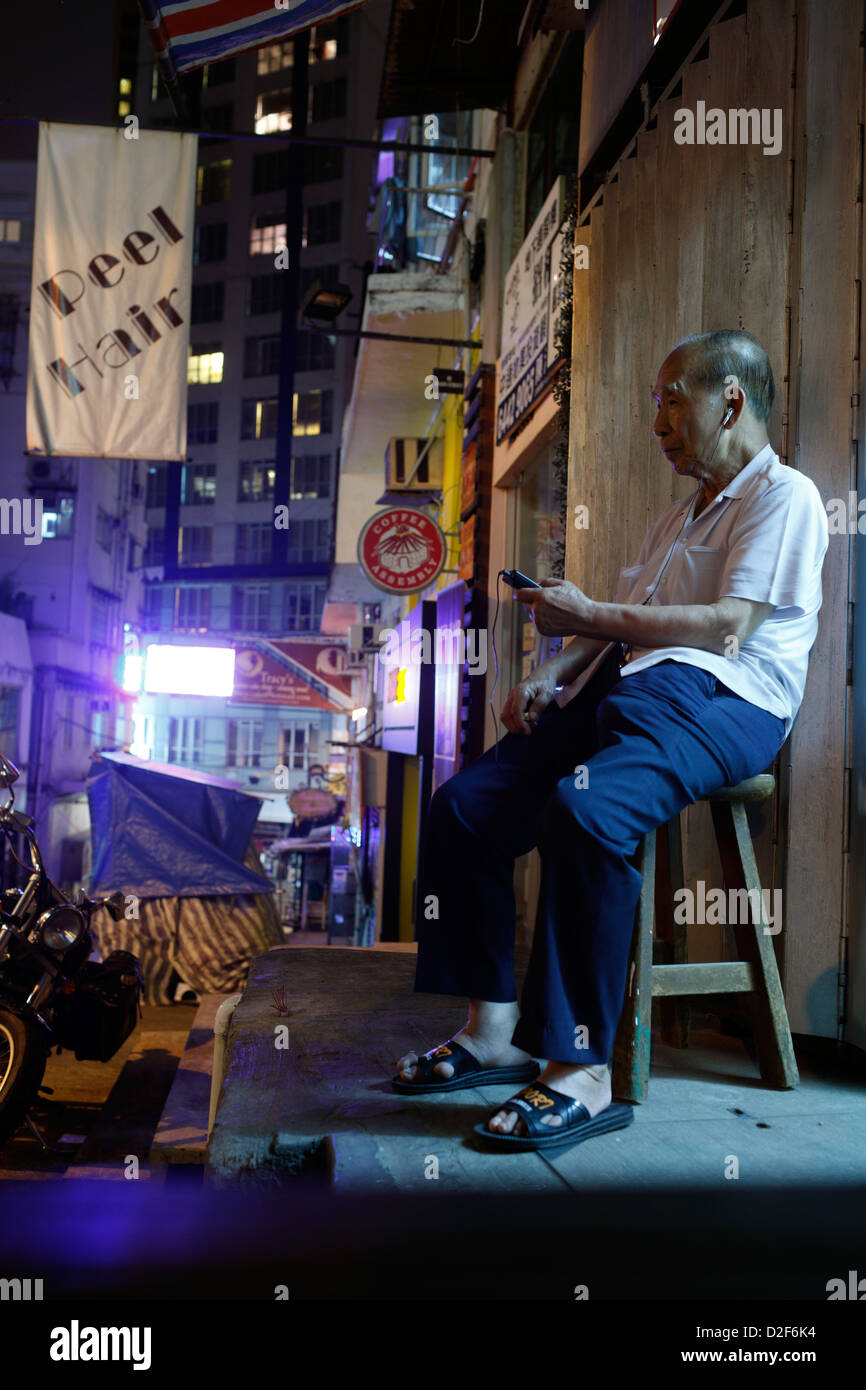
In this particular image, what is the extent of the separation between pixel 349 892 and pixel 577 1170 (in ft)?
53.7

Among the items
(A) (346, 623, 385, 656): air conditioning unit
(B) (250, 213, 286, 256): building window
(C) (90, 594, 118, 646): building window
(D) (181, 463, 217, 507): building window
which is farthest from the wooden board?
(B) (250, 213, 286, 256): building window

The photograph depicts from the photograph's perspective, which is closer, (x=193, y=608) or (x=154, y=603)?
(x=193, y=608)

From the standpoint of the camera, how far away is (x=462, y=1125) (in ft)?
7.50

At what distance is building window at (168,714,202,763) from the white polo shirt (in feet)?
134

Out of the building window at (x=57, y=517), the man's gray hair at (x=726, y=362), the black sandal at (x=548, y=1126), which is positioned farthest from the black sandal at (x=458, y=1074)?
the building window at (x=57, y=517)

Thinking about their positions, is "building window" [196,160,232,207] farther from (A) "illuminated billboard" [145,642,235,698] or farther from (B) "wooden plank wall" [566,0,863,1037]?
(B) "wooden plank wall" [566,0,863,1037]

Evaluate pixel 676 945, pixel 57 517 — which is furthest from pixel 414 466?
pixel 57 517

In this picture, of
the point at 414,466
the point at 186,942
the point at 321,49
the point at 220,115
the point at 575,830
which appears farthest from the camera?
the point at 220,115

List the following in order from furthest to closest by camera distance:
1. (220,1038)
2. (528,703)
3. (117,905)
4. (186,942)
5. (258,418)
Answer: (258,418) < (186,942) < (117,905) < (220,1038) < (528,703)

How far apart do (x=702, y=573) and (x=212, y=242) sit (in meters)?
55.3

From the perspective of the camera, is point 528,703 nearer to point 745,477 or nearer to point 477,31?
point 745,477

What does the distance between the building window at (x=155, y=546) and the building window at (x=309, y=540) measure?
23.3 ft

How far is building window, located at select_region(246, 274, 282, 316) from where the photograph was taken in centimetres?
4900

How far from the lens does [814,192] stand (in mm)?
3076
